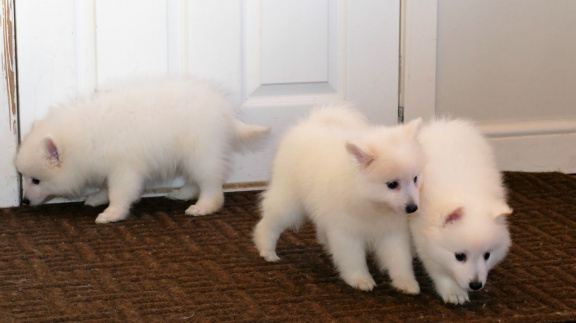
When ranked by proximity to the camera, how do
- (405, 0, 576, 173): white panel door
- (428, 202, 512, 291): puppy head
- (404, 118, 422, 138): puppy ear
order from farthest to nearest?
(405, 0, 576, 173): white panel door → (404, 118, 422, 138): puppy ear → (428, 202, 512, 291): puppy head

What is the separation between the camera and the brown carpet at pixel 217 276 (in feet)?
6.60

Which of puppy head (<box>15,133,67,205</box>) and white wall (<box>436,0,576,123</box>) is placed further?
white wall (<box>436,0,576,123</box>)

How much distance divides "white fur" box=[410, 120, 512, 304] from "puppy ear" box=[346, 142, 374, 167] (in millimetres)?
187

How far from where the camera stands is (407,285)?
2148 millimetres

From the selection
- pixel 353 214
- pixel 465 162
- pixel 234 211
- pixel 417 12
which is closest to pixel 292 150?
pixel 353 214

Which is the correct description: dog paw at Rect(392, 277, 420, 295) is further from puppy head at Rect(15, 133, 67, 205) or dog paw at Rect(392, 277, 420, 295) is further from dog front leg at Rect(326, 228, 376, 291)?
puppy head at Rect(15, 133, 67, 205)

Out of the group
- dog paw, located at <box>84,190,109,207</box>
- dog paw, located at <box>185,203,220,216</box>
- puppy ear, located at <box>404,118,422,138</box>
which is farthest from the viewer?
dog paw, located at <box>84,190,109,207</box>

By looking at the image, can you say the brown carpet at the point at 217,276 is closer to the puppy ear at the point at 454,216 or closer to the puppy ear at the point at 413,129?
the puppy ear at the point at 454,216

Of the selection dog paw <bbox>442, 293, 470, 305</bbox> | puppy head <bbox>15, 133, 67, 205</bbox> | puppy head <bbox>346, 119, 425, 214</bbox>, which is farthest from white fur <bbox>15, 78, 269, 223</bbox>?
dog paw <bbox>442, 293, 470, 305</bbox>

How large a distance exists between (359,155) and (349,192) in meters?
0.12

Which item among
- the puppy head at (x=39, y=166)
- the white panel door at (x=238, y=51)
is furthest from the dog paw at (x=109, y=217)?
the white panel door at (x=238, y=51)

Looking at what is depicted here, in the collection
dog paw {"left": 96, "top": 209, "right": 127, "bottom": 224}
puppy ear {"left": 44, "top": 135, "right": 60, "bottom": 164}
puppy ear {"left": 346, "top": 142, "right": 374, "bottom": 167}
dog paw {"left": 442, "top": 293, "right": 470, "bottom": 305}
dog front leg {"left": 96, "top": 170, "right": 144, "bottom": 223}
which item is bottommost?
dog paw {"left": 442, "top": 293, "right": 470, "bottom": 305}

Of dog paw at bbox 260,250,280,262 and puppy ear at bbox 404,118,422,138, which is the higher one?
puppy ear at bbox 404,118,422,138

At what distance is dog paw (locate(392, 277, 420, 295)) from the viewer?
2.14 m
